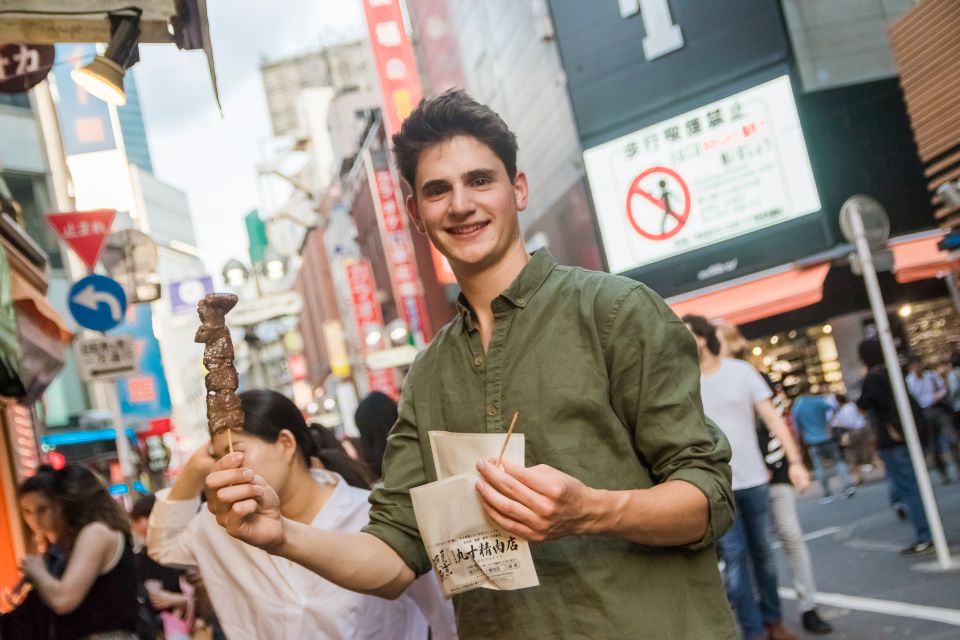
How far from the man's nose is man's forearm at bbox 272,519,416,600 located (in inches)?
32.2

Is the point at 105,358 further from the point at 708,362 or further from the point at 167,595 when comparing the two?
the point at 708,362

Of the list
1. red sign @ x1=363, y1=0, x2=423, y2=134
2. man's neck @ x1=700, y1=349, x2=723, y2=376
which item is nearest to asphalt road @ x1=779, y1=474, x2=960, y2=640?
man's neck @ x1=700, y1=349, x2=723, y2=376

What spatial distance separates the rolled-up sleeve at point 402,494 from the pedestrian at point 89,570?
2.86m

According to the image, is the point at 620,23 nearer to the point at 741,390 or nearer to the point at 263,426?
the point at 741,390

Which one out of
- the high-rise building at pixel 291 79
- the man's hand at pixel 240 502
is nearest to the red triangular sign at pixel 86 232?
the man's hand at pixel 240 502

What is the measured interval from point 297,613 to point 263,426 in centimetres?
66

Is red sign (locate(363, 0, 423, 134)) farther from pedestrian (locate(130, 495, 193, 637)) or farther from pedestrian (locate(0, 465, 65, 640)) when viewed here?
pedestrian (locate(0, 465, 65, 640))

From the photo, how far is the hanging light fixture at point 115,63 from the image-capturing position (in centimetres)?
452

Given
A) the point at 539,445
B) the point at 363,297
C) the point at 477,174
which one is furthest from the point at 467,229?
the point at 363,297

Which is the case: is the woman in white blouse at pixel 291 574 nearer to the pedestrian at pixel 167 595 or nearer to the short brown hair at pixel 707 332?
the pedestrian at pixel 167 595

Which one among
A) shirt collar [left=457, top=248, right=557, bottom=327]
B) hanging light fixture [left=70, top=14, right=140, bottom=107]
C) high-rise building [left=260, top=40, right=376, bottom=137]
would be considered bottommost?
shirt collar [left=457, top=248, right=557, bottom=327]

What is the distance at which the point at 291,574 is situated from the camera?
3.51m

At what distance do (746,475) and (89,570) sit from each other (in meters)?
3.88

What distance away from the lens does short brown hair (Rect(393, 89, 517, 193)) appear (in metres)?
2.45
